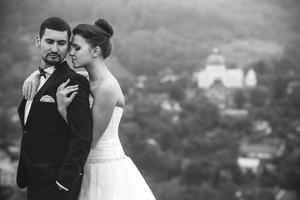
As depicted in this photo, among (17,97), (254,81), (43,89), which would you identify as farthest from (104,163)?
(254,81)

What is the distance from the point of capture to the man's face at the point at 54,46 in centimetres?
171

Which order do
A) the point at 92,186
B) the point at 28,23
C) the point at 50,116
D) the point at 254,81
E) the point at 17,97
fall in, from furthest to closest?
1. the point at 254,81
2. the point at 28,23
3. the point at 17,97
4. the point at 92,186
5. the point at 50,116

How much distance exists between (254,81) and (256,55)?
2.38 m

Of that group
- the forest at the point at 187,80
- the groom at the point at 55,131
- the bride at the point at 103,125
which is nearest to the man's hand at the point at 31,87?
the groom at the point at 55,131

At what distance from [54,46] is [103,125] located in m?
0.34

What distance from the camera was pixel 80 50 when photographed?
1.74m

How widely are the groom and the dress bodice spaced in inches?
5.0

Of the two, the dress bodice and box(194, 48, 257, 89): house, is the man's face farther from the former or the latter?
box(194, 48, 257, 89): house

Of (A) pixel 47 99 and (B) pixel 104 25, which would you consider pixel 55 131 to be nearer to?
(A) pixel 47 99

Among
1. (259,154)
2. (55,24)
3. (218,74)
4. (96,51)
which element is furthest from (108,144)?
→ (218,74)

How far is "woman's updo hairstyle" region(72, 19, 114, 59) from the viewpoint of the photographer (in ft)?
5.69

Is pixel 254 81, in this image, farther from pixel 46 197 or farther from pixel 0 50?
pixel 46 197

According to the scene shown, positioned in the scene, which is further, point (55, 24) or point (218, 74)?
point (218, 74)

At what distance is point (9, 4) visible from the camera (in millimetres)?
32531
